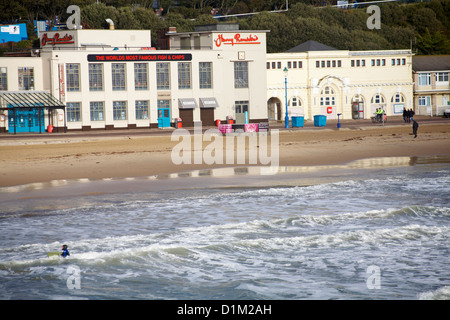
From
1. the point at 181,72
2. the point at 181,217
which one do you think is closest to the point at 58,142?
the point at 181,72

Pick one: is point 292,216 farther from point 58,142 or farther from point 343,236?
point 58,142

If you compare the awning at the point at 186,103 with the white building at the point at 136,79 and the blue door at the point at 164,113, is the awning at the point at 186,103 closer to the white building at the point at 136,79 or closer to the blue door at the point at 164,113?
the white building at the point at 136,79

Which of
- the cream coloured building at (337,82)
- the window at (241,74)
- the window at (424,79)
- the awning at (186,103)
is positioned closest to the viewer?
Result: the awning at (186,103)

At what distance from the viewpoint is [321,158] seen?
117 feet

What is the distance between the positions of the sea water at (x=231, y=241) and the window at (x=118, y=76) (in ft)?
98.2

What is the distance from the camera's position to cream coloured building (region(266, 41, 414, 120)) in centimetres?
6209

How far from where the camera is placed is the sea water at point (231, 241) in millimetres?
14633

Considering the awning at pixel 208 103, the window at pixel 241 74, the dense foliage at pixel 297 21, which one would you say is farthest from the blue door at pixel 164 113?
the dense foliage at pixel 297 21

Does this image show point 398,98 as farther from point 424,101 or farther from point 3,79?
point 3,79

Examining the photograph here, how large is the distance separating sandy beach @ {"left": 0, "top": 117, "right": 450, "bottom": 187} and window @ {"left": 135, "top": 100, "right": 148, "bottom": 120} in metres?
7.70

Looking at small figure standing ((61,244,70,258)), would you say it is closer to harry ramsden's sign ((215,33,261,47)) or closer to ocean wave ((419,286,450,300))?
ocean wave ((419,286,450,300))

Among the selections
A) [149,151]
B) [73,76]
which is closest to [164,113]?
[73,76]

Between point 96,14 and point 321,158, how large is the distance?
213ft

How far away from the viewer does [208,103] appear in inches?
2322
